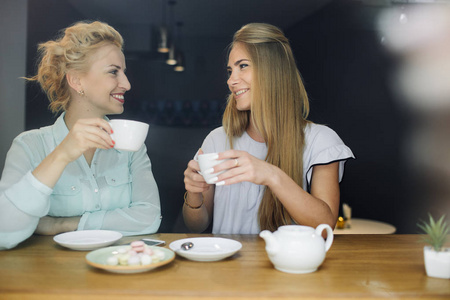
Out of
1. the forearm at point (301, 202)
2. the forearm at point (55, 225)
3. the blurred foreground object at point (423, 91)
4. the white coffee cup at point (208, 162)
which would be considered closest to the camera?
the white coffee cup at point (208, 162)

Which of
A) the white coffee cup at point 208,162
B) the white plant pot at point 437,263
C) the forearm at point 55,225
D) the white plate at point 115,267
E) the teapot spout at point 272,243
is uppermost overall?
the white coffee cup at point 208,162

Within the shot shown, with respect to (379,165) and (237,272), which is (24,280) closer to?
(237,272)

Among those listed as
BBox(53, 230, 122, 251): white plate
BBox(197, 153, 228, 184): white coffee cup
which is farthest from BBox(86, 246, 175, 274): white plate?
BBox(197, 153, 228, 184): white coffee cup

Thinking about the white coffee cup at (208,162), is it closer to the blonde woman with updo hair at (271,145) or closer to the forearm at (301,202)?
the forearm at (301,202)

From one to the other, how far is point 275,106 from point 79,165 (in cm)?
91

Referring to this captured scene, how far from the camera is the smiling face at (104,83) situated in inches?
74.5

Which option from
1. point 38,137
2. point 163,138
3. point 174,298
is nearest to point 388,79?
point 163,138

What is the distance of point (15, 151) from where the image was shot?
1.60m

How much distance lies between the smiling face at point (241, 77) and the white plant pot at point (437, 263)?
1079mm

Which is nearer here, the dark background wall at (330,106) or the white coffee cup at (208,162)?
the white coffee cup at (208,162)

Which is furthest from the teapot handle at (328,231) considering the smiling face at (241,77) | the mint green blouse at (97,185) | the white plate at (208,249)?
the smiling face at (241,77)

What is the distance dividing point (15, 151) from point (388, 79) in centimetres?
383

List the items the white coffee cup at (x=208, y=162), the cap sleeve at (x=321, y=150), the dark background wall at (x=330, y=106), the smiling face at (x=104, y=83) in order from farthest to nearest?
the dark background wall at (x=330, y=106) → the smiling face at (x=104, y=83) → the cap sleeve at (x=321, y=150) → the white coffee cup at (x=208, y=162)

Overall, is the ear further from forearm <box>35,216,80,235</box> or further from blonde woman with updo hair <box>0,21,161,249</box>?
forearm <box>35,216,80,235</box>
